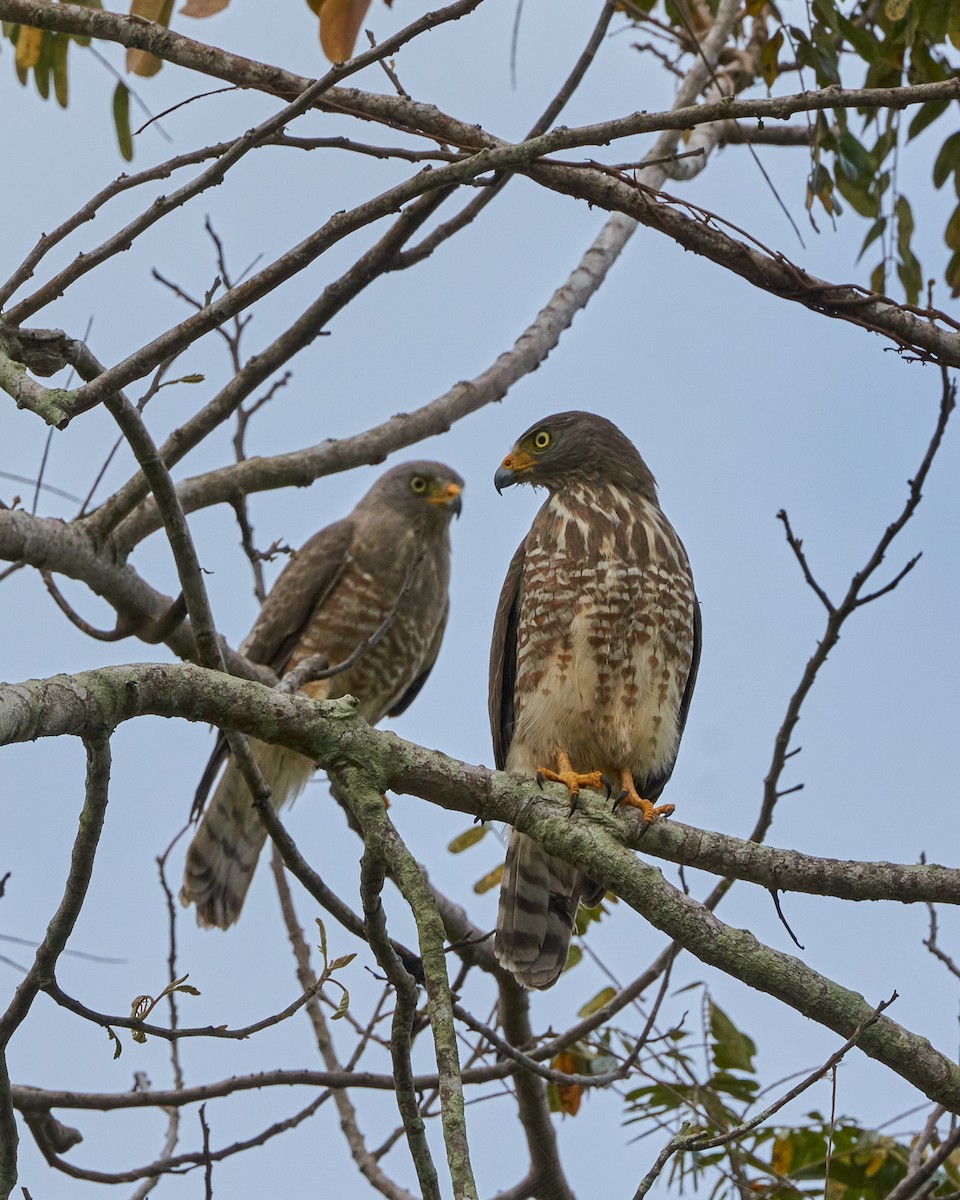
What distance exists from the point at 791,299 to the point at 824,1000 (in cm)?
173

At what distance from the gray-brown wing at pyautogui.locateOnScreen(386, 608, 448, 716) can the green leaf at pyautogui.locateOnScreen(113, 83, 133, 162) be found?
3024 mm

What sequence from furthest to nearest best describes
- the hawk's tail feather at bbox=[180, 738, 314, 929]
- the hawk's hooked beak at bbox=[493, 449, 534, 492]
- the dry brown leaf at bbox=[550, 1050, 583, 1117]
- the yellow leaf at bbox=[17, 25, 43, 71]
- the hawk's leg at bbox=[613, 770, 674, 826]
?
the hawk's tail feather at bbox=[180, 738, 314, 929]
the hawk's hooked beak at bbox=[493, 449, 534, 492]
the dry brown leaf at bbox=[550, 1050, 583, 1117]
the yellow leaf at bbox=[17, 25, 43, 71]
the hawk's leg at bbox=[613, 770, 674, 826]

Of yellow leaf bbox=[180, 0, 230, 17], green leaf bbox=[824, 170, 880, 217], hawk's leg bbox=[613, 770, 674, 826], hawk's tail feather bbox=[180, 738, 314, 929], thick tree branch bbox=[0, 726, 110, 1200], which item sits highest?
yellow leaf bbox=[180, 0, 230, 17]

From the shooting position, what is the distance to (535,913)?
4.40 m

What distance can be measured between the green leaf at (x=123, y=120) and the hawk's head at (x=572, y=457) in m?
1.66

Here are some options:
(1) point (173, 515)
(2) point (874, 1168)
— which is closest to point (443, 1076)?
(1) point (173, 515)

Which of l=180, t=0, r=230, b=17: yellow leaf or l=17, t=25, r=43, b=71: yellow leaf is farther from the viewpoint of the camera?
l=17, t=25, r=43, b=71: yellow leaf

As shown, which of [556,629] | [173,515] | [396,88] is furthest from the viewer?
[556,629]

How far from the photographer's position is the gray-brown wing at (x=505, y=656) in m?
4.56

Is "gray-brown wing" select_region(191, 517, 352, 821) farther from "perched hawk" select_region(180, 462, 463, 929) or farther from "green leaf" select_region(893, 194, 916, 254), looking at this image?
"green leaf" select_region(893, 194, 916, 254)

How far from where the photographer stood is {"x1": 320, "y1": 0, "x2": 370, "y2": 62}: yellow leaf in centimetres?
362

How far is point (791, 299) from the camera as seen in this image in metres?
3.46

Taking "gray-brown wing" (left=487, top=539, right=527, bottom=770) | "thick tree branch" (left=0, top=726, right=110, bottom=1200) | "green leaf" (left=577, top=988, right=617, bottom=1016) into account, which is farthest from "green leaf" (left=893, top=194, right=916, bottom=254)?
"thick tree branch" (left=0, top=726, right=110, bottom=1200)

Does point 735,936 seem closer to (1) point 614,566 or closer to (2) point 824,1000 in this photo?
(2) point 824,1000
